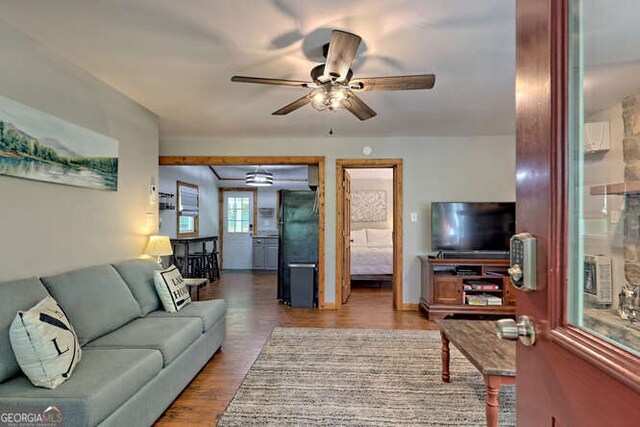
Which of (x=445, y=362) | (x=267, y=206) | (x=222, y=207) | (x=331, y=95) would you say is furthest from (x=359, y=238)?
(x=331, y=95)

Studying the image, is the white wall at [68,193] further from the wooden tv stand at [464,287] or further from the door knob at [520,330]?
the wooden tv stand at [464,287]

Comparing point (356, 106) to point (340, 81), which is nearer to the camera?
point (340, 81)

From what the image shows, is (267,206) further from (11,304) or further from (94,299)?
(11,304)

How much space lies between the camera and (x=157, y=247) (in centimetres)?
366

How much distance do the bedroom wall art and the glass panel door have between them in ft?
23.5

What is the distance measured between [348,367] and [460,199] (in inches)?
116

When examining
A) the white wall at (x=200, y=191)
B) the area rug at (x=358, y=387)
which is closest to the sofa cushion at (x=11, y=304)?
the area rug at (x=358, y=387)

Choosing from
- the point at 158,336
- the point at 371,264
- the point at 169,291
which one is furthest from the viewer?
the point at 371,264

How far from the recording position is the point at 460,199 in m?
4.80

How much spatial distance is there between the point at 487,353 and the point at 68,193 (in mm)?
3094

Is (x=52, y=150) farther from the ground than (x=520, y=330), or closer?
farther from the ground

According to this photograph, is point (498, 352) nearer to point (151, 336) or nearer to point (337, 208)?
point (151, 336)

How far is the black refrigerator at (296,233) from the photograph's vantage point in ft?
16.4

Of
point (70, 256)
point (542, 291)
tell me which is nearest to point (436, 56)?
point (542, 291)
